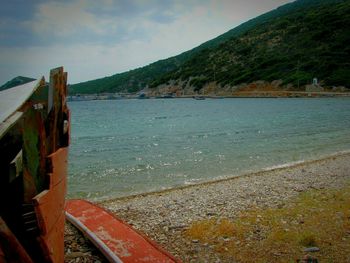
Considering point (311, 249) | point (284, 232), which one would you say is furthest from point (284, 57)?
point (311, 249)

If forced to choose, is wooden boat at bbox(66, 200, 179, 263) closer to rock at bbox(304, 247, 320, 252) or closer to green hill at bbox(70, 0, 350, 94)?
rock at bbox(304, 247, 320, 252)

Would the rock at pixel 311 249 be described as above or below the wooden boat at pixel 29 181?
below

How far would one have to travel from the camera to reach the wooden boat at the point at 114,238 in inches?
274

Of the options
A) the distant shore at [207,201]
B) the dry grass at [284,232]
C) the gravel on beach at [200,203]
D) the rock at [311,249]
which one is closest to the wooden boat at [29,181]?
the gravel on beach at [200,203]

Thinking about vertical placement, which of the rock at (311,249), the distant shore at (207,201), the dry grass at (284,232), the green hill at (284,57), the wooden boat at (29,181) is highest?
the green hill at (284,57)

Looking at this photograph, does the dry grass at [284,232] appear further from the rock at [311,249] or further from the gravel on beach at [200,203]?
the gravel on beach at [200,203]

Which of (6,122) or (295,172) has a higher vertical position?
(6,122)

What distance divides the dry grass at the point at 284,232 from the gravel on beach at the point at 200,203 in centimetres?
42

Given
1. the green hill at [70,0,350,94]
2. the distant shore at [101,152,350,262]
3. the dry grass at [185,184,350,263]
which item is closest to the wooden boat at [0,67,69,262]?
the distant shore at [101,152,350,262]

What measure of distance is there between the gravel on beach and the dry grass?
42 cm

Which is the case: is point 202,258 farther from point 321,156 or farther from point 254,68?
point 254,68

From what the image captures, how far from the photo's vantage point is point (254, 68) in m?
123

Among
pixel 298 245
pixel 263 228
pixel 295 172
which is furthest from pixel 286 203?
pixel 295 172

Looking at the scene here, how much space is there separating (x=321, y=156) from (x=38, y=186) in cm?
2107
